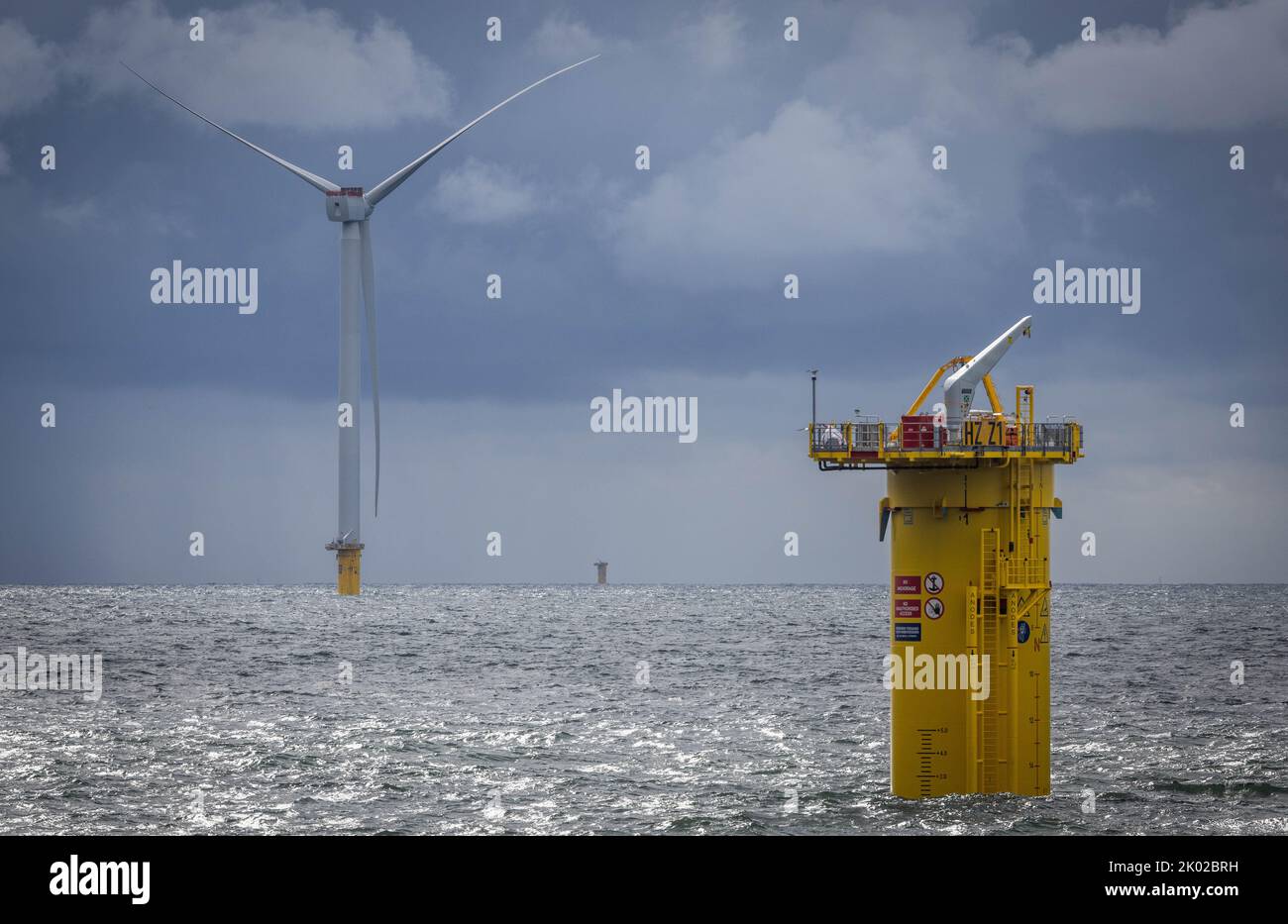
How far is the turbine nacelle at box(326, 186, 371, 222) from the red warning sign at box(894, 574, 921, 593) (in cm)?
14232

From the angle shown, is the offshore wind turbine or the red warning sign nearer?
the red warning sign

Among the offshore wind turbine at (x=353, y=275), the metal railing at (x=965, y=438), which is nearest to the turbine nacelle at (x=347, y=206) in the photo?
the offshore wind turbine at (x=353, y=275)

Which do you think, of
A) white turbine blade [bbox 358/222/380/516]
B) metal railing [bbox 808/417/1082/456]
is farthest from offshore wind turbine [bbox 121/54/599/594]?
metal railing [bbox 808/417/1082/456]

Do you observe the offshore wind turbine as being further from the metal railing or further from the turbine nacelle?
the metal railing

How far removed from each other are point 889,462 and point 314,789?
22337mm

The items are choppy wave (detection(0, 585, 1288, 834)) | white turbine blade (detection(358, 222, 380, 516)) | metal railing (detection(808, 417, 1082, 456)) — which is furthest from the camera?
white turbine blade (detection(358, 222, 380, 516))

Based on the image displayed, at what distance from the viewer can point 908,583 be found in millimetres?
36500

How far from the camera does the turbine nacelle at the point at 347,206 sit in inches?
6713

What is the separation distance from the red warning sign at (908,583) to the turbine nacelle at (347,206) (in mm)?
142321

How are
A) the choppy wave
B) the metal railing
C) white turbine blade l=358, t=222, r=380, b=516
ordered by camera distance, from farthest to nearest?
white turbine blade l=358, t=222, r=380, b=516 < the choppy wave < the metal railing

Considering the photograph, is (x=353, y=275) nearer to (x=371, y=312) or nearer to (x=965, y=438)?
(x=371, y=312)

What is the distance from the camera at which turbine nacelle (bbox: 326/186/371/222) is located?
170 metres

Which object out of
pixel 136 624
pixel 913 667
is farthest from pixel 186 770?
pixel 136 624
